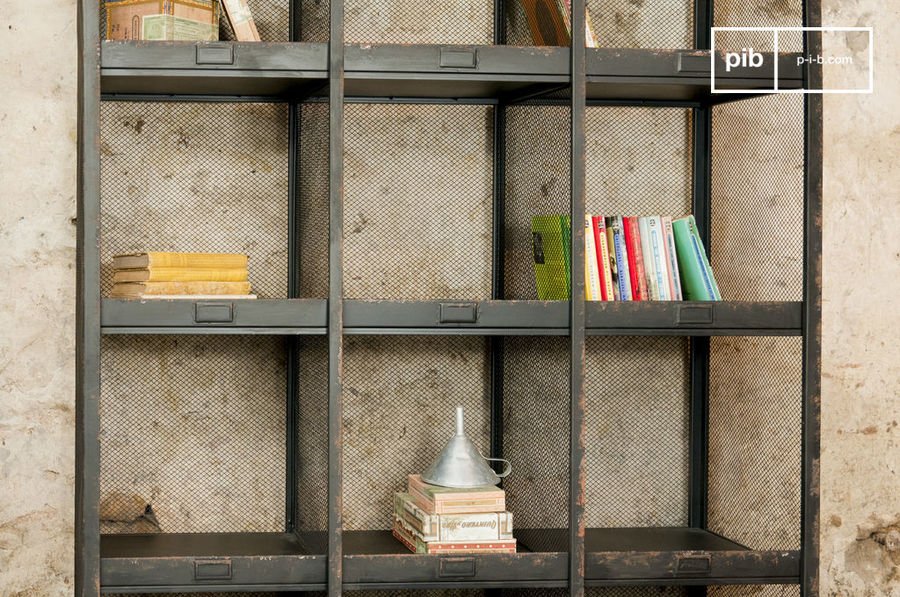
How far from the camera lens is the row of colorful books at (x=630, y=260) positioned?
2889mm

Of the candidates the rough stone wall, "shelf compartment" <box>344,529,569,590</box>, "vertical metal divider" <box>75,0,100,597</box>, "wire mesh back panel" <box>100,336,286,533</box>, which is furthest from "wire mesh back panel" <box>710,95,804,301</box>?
the rough stone wall

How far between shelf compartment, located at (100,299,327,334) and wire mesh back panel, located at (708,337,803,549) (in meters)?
1.33

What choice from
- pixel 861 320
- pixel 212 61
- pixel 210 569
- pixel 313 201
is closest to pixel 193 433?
pixel 210 569

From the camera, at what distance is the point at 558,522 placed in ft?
9.44

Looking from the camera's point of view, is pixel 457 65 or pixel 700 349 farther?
pixel 700 349

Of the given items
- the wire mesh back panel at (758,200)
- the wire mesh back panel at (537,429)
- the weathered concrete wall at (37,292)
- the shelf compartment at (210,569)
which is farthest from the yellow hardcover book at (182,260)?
the wire mesh back panel at (758,200)

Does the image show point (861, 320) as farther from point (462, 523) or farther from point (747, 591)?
point (462, 523)

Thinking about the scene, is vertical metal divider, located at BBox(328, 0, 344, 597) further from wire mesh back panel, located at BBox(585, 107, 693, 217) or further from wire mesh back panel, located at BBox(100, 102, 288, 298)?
wire mesh back panel, located at BBox(585, 107, 693, 217)

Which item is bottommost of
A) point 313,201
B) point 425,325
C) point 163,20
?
point 425,325

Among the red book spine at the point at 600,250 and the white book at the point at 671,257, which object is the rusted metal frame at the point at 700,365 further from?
the red book spine at the point at 600,250

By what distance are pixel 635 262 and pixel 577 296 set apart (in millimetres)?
249

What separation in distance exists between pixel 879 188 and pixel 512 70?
4.54ft

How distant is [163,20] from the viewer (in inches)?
106

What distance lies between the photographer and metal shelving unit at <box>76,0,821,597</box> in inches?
107
